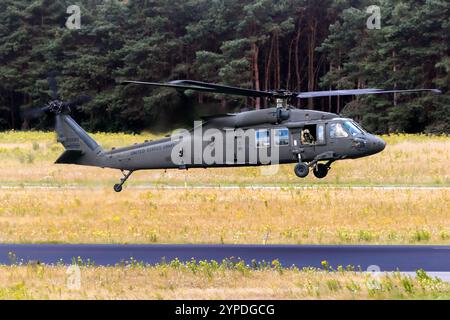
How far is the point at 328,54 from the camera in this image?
3115 inches

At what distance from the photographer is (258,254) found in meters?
24.1

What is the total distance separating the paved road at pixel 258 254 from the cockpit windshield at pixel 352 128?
4008 mm

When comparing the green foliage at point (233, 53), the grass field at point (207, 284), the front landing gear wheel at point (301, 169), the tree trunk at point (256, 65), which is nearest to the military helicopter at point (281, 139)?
the front landing gear wheel at point (301, 169)

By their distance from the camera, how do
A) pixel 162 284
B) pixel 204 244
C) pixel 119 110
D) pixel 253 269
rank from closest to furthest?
pixel 162 284 → pixel 253 269 → pixel 204 244 → pixel 119 110

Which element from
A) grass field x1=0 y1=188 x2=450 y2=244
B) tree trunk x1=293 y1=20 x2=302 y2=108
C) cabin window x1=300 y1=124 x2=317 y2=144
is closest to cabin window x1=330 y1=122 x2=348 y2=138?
cabin window x1=300 y1=124 x2=317 y2=144

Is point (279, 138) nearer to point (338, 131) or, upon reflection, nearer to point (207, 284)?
point (338, 131)

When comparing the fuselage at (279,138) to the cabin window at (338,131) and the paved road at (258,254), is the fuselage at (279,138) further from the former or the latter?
the paved road at (258,254)

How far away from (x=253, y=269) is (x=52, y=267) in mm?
4944

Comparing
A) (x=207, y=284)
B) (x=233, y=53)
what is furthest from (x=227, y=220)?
(x=233, y=53)

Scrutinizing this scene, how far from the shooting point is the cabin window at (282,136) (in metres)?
28.0

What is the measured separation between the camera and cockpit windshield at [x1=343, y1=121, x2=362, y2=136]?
27.8 metres

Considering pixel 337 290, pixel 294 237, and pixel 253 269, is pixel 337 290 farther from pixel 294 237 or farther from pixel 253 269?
pixel 294 237

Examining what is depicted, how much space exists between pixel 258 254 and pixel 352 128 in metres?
6.06

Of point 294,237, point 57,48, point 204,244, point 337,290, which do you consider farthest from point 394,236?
point 57,48
